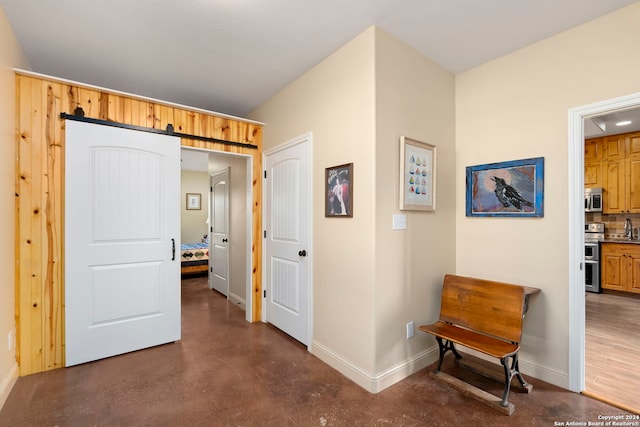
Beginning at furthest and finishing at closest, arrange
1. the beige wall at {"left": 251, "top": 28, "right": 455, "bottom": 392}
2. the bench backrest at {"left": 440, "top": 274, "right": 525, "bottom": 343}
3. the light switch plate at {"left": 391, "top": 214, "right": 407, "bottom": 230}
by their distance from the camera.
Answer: the light switch plate at {"left": 391, "top": 214, "right": 407, "bottom": 230} < the beige wall at {"left": 251, "top": 28, "right": 455, "bottom": 392} < the bench backrest at {"left": 440, "top": 274, "right": 525, "bottom": 343}

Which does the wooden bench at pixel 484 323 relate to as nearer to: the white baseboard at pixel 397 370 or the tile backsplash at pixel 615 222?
the white baseboard at pixel 397 370

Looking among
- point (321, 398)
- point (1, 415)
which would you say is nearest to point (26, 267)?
point (1, 415)

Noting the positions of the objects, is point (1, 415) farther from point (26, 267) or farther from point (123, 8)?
point (123, 8)

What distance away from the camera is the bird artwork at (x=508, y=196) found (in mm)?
2434

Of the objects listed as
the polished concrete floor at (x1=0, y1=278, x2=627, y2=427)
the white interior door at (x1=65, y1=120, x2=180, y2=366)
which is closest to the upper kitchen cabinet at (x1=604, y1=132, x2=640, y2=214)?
the polished concrete floor at (x1=0, y1=278, x2=627, y2=427)

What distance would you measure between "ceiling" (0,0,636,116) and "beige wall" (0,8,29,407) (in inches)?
8.3

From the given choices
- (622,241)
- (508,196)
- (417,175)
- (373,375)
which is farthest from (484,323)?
(622,241)

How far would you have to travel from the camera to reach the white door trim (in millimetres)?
2131

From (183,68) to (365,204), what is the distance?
85.5 inches

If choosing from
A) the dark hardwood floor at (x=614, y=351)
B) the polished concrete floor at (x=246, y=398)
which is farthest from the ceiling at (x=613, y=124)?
the polished concrete floor at (x=246, y=398)

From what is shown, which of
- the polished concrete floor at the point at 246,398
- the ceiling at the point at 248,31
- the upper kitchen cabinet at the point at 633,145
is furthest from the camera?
the upper kitchen cabinet at the point at 633,145

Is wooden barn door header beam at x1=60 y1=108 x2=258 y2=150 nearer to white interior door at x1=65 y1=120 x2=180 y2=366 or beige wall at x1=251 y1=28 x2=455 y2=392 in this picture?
white interior door at x1=65 y1=120 x2=180 y2=366

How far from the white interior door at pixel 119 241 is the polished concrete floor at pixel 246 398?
0.90 ft

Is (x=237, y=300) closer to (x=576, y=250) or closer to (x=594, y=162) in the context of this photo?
(x=576, y=250)
